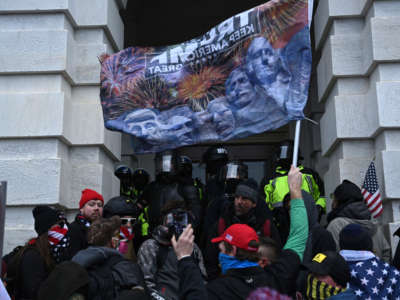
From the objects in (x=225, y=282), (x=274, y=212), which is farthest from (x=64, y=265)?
(x=274, y=212)

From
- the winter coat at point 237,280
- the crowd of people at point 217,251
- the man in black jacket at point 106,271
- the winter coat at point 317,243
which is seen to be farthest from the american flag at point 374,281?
the man in black jacket at point 106,271

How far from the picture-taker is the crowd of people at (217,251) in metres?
3.94

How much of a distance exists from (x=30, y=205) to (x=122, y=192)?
1.56 meters

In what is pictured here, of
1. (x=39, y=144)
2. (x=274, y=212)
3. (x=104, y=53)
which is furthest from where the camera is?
(x=104, y=53)

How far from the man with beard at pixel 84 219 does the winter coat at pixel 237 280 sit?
1.89 meters

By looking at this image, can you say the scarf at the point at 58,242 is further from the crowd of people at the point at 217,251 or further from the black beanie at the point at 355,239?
the black beanie at the point at 355,239

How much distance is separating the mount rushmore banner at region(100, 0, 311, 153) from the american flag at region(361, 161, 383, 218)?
4.20ft

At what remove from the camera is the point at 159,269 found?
4.83 m

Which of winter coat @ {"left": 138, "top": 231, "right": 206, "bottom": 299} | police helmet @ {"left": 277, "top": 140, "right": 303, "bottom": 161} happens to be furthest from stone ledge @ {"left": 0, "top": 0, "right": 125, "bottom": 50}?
winter coat @ {"left": 138, "top": 231, "right": 206, "bottom": 299}

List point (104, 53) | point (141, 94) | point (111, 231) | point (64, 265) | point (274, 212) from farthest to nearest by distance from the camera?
point (104, 53) → point (141, 94) → point (274, 212) → point (111, 231) → point (64, 265)

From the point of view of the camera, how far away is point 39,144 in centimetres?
748

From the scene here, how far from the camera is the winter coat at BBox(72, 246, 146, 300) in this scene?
398cm

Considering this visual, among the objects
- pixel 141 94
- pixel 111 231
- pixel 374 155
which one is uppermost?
pixel 141 94

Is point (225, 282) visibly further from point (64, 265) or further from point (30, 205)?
point (30, 205)
